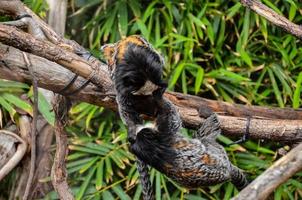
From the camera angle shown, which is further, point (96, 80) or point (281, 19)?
point (281, 19)

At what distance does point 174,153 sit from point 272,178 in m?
0.62

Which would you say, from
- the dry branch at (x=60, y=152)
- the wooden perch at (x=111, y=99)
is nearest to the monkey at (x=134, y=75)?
the wooden perch at (x=111, y=99)

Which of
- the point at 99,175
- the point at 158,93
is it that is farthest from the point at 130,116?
the point at 99,175

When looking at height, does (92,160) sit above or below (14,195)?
above

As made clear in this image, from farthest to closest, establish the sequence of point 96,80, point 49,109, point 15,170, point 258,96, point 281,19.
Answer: point 258,96 < point 15,170 < point 49,109 < point 281,19 < point 96,80

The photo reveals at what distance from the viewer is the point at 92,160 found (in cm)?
250

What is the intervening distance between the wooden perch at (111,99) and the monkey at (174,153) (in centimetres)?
26

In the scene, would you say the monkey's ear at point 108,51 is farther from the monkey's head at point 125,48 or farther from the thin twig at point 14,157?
the thin twig at point 14,157

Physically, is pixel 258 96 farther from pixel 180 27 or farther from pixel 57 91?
pixel 57 91

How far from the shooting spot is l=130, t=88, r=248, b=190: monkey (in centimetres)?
143

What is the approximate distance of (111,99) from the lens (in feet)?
5.73

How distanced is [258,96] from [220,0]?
527 mm

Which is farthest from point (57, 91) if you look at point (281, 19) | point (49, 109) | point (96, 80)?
point (281, 19)

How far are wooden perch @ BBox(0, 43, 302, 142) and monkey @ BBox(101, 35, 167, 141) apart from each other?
0.95ft
